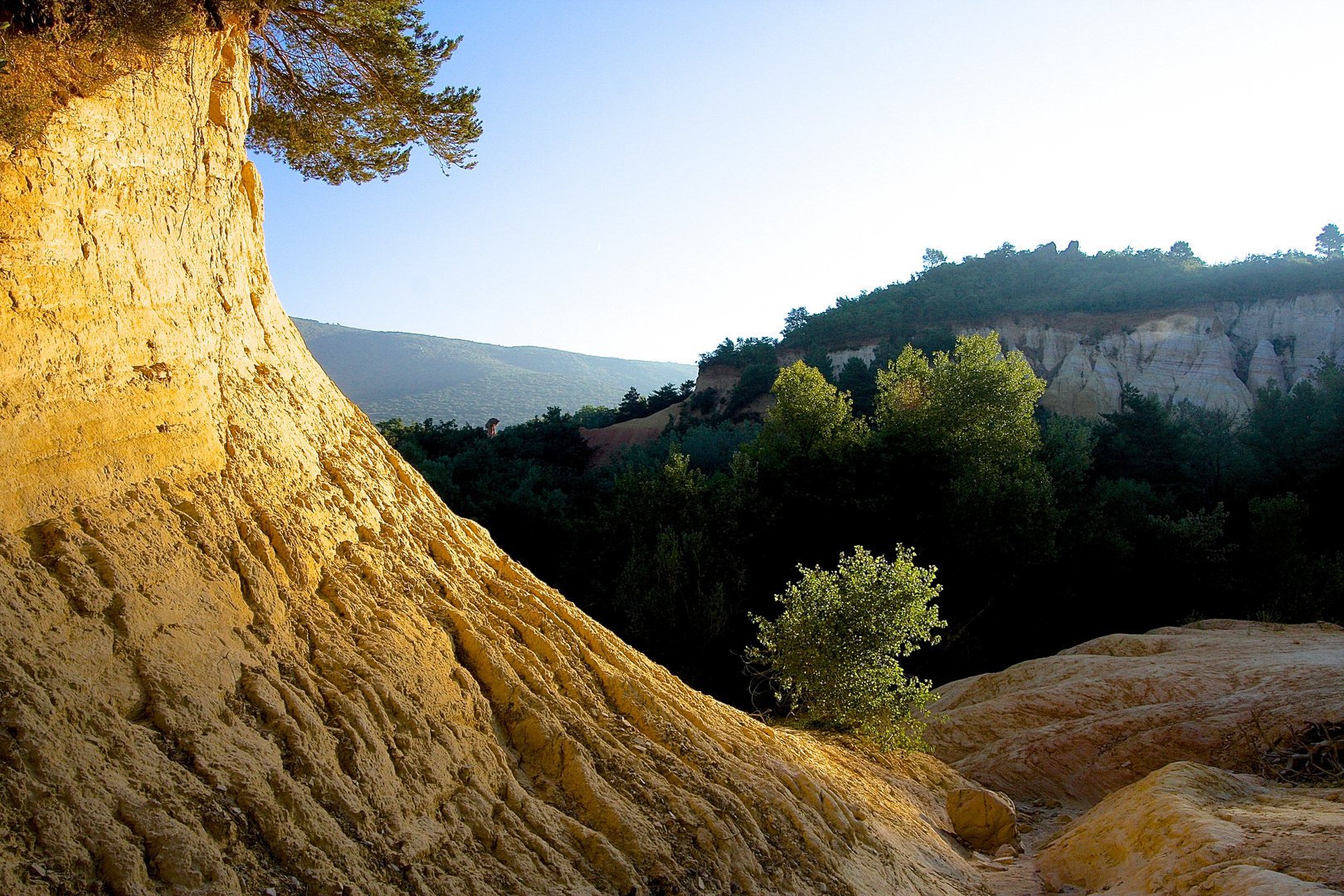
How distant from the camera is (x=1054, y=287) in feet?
150

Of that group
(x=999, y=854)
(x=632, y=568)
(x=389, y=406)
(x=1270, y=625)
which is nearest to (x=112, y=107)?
(x=999, y=854)

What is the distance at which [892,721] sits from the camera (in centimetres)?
1034

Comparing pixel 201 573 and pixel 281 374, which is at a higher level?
pixel 281 374

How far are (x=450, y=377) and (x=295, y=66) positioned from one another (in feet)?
305

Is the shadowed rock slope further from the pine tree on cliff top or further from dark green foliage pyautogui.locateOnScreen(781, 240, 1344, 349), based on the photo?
dark green foliage pyautogui.locateOnScreen(781, 240, 1344, 349)

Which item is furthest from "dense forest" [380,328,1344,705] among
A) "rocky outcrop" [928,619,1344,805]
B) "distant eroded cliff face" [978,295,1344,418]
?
"distant eroded cliff face" [978,295,1344,418]

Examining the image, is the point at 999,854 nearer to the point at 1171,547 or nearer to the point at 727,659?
the point at 727,659

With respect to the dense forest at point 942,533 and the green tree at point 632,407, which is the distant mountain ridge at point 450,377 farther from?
the dense forest at point 942,533

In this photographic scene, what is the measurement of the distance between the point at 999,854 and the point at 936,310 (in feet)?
138

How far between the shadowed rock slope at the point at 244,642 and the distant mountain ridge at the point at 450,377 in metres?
65.0

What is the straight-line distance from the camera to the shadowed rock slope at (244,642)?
3.06 m

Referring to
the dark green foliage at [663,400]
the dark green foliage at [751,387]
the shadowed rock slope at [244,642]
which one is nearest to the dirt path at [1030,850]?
→ the shadowed rock slope at [244,642]

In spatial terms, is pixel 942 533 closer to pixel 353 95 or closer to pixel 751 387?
pixel 353 95

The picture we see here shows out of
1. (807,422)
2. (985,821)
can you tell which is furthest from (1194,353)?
(985,821)
